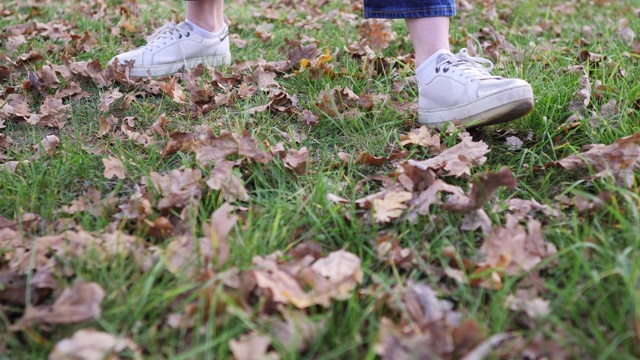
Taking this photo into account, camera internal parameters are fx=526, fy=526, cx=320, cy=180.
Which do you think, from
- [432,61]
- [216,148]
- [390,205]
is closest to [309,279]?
[390,205]

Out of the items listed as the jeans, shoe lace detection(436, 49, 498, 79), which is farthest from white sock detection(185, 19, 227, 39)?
shoe lace detection(436, 49, 498, 79)

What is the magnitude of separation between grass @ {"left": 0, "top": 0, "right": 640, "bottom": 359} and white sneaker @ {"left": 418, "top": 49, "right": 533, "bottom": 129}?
0.33ft

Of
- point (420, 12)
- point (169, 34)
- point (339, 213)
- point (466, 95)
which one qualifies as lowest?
point (339, 213)

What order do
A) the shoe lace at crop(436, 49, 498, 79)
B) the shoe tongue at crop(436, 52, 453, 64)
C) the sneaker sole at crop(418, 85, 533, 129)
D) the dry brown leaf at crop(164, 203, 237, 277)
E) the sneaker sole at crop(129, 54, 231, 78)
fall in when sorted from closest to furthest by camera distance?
the dry brown leaf at crop(164, 203, 237, 277) < the sneaker sole at crop(418, 85, 533, 129) < the shoe lace at crop(436, 49, 498, 79) < the shoe tongue at crop(436, 52, 453, 64) < the sneaker sole at crop(129, 54, 231, 78)

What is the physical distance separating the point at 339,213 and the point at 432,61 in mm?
1025

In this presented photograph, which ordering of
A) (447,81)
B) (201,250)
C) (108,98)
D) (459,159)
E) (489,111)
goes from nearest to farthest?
(201,250) → (459,159) → (489,111) → (447,81) → (108,98)

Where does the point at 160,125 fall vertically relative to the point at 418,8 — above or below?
below

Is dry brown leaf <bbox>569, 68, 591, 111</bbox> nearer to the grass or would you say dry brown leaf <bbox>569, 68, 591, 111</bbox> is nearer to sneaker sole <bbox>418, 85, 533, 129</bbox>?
the grass

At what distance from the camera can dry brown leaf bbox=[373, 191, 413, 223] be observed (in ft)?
5.29

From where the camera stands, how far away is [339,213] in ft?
5.44

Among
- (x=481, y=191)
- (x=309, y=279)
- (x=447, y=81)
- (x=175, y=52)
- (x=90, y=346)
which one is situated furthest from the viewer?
(x=175, y=52)

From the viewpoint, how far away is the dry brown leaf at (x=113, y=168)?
190 cm

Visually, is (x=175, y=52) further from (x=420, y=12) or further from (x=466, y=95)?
(x=466, y=95)

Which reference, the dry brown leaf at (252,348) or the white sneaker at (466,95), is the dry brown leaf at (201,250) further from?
the white sneaker at (466,95)
